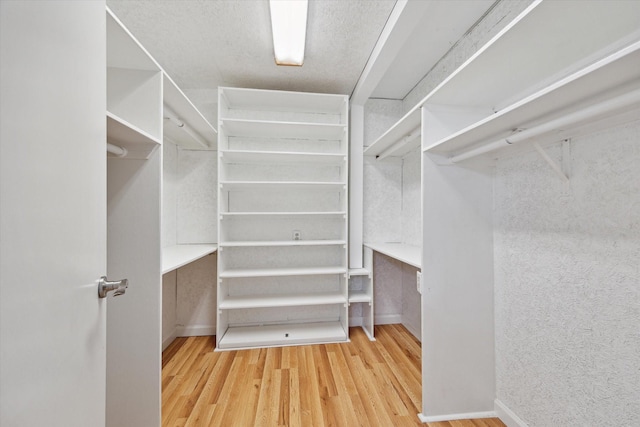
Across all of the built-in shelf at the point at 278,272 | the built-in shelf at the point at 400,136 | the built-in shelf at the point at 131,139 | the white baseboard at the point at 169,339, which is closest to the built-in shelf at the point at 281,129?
the built-in shelf at the point at 400,136

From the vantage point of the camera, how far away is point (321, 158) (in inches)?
92.4

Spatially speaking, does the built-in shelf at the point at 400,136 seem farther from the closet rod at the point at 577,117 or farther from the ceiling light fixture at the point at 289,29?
the ceiling light fixture at the point at 289,29

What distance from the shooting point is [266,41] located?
5.94 feet

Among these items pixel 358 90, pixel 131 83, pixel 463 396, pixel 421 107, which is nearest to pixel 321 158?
pixel 358 90

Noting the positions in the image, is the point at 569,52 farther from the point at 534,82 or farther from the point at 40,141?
the point at 40,141

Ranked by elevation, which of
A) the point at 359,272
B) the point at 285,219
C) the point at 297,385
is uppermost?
the point at 285,219

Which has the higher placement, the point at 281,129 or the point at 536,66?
the point at 281,129

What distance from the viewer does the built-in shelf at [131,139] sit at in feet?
3.34

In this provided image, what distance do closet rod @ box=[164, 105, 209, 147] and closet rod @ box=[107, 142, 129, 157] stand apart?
0.65 meters

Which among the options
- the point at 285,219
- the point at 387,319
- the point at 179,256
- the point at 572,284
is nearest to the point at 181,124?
the point at 179,256

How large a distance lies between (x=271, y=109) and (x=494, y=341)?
2592 millimetres

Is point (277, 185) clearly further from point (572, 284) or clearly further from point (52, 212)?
point (572, 284)

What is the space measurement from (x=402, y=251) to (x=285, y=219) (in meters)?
1.17

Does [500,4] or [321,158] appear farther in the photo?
[321,158]
